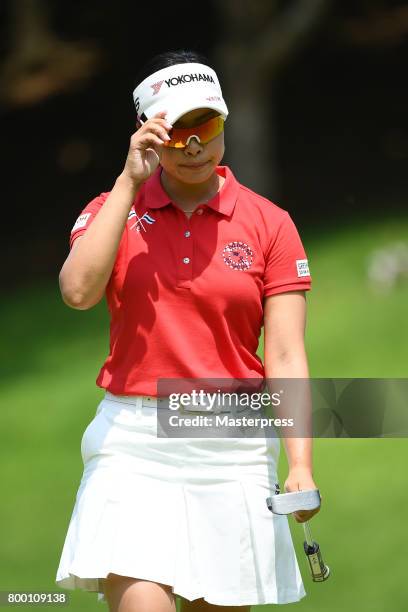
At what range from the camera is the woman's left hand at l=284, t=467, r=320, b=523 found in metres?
3.58

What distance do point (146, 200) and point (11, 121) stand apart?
10224mm

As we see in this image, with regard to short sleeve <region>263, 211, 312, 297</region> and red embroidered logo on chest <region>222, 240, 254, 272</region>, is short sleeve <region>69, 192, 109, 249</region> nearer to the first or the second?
red embroidered logo on chest <region>222, 240, 254, 272</region>

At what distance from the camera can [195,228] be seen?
3.73m

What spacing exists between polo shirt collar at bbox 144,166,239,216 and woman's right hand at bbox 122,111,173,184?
0.45 ft

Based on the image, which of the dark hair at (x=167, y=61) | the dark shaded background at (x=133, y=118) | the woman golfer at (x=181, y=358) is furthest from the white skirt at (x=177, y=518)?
the dark shaded background at (x=133, y=118)

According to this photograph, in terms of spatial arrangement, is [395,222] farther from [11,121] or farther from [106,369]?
[106,369]

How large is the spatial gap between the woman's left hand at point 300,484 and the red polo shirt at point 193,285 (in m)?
0.30

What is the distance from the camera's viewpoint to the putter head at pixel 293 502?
3.51m

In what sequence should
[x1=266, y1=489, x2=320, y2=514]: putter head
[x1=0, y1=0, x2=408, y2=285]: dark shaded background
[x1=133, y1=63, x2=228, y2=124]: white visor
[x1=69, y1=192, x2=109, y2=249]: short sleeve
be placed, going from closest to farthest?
1. [x1=266, y1=489, x2=320, y2=514]: putter head
2. [x1=133, y1=63, x2=228, y2=124]: white visor
3. [x1=69, y1=192, x2=109, y2=249]: short sleeve
4. [x1=0, y1=0, x2=408, y2=285]: dark shaded background

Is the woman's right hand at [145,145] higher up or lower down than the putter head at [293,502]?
higher up

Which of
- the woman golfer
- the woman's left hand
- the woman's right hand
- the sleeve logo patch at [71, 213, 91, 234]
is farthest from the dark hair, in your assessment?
the woman's left hand

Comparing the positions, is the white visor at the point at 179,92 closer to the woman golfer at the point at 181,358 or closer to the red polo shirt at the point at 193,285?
the woman golfer at the point at 181,358

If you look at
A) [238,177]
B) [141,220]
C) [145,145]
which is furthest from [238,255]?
[238,177]

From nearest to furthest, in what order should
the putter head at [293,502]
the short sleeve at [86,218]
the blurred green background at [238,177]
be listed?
the putter head at [293,502] → the short sleeve at [86,218] → the blurred green background at [238,177]
